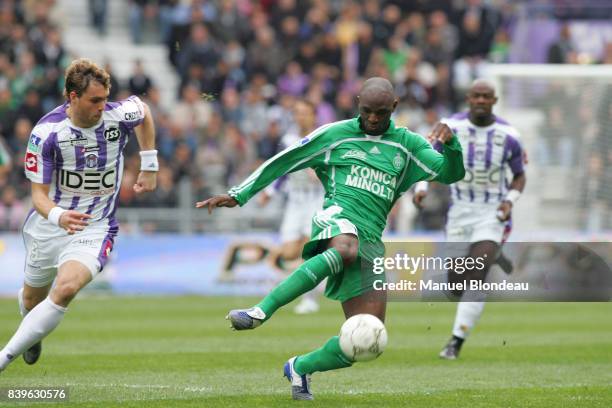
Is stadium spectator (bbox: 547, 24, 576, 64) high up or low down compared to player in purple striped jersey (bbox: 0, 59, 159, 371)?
up

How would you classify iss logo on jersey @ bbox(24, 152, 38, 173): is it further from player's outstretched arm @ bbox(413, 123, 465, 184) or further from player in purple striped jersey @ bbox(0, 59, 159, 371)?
player's outstretched arm @ bbox(413, 123, 465, 184)

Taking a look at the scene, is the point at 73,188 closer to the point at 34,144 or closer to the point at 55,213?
the point at 34,144

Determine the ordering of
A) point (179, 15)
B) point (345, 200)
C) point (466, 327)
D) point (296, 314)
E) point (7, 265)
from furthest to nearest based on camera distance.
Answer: point (179, 15)
point (7, 265)
point (296, 314)
point (466, 327)
point (345, 200)

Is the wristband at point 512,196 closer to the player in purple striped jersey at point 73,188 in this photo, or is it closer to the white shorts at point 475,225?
the white shorts at point 475,225

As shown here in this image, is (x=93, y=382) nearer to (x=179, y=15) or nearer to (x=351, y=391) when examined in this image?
(x=351, y=391)

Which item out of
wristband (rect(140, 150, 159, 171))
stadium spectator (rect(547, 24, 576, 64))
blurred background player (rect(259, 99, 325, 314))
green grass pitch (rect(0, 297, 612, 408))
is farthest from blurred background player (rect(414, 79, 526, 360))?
stadium spectator (rect(547, 24, 576, 64))

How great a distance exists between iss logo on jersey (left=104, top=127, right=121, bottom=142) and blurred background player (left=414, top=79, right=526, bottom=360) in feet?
12.2

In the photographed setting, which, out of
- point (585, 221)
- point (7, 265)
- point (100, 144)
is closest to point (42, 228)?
point (100, 144)

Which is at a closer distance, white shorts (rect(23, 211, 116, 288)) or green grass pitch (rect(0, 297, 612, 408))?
green grass pitch (rect(0, 297, 612, 408))

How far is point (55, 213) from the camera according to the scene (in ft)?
28.1

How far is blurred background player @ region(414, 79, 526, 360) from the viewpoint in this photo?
1206 cm

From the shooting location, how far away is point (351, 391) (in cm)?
917

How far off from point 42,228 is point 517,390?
3928 millimetres

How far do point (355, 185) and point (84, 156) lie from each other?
2153mm
